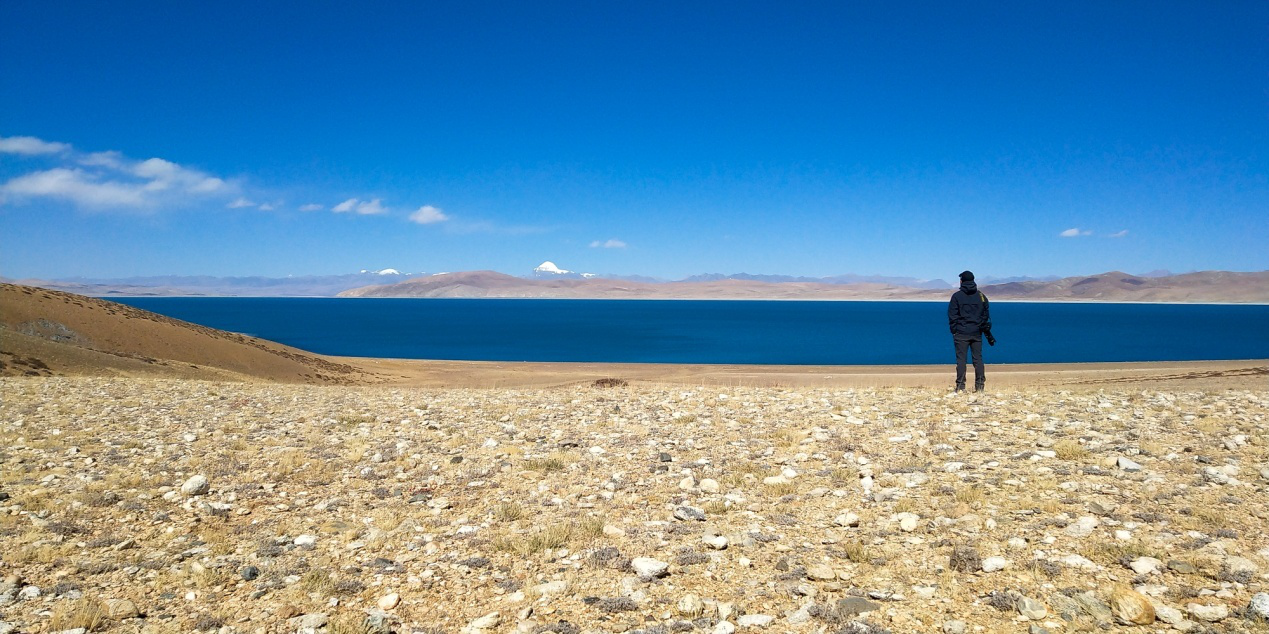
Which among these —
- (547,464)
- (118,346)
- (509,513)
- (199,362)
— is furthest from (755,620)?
(118,346)

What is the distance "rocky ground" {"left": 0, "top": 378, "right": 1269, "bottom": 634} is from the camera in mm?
5348

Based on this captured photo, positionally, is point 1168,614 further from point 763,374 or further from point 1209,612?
point 763,374

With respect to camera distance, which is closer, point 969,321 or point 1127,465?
point 1127,465

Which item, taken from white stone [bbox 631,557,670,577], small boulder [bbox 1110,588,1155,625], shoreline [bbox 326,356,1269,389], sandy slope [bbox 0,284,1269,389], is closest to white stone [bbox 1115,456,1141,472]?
small boulder [bbox 1110,588,1155,625]

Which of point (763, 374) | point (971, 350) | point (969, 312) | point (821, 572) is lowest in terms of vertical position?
point (763, 374)

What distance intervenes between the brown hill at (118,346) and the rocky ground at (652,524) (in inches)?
640

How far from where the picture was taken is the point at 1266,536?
246 inches

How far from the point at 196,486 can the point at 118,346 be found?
1193 inches

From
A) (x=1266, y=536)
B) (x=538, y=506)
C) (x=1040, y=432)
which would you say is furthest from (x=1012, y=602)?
(x=1040, y=432)

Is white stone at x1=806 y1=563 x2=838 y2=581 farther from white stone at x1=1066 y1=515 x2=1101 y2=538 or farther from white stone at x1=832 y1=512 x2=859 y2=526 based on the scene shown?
white stone at x1=1066 y1=515 x2=1101 y2=538

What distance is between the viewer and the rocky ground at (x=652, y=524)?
5.35 meters

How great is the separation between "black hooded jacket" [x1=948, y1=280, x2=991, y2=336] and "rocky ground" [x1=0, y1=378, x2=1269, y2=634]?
395 cm

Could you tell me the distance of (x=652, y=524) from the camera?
744 centimetres

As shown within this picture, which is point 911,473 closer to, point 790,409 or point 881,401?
point 790,409
